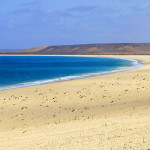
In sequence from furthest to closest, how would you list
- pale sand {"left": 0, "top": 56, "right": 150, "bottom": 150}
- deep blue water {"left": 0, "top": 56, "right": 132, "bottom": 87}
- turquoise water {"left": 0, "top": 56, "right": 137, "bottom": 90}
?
1. deep blue water {"left": 0, "top": 56, "right": 132, "bottom": 87}
2. turquoise water {"left": 0, "top": 56, "right": 137, "bottom": 90}
3. pale sand {"left": 0, "top": 56, "right": 150, "bottom": 150}

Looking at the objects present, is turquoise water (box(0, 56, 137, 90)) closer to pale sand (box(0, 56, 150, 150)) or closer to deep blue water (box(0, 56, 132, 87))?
deep blue water (box(0, 56, 132, 87))

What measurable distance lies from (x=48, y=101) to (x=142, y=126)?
25.9 ft

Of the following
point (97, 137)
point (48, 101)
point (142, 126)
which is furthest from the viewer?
point (48, 101)

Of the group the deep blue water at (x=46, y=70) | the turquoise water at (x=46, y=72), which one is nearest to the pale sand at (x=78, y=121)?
the turquoise water at (x=46, y=72)

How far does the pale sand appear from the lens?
26.1 ft

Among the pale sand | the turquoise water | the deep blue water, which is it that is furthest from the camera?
the deep blue water

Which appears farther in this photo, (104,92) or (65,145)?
(104,92)

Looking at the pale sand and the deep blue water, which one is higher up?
the deep blue water

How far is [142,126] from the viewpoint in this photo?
9094 millimetres

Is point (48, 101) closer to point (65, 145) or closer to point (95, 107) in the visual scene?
point (95, 107)

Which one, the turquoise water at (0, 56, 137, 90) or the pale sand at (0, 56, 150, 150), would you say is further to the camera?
the turquoise water at (0, 56, 137, 90)

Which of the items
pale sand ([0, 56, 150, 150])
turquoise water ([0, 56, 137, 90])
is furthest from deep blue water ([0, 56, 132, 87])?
pale sand ([0, 56, 150, 150])

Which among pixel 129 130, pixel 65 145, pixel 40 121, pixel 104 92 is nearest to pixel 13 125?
pixel 40 121

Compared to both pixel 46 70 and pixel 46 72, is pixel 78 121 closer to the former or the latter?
pixel 46 72
